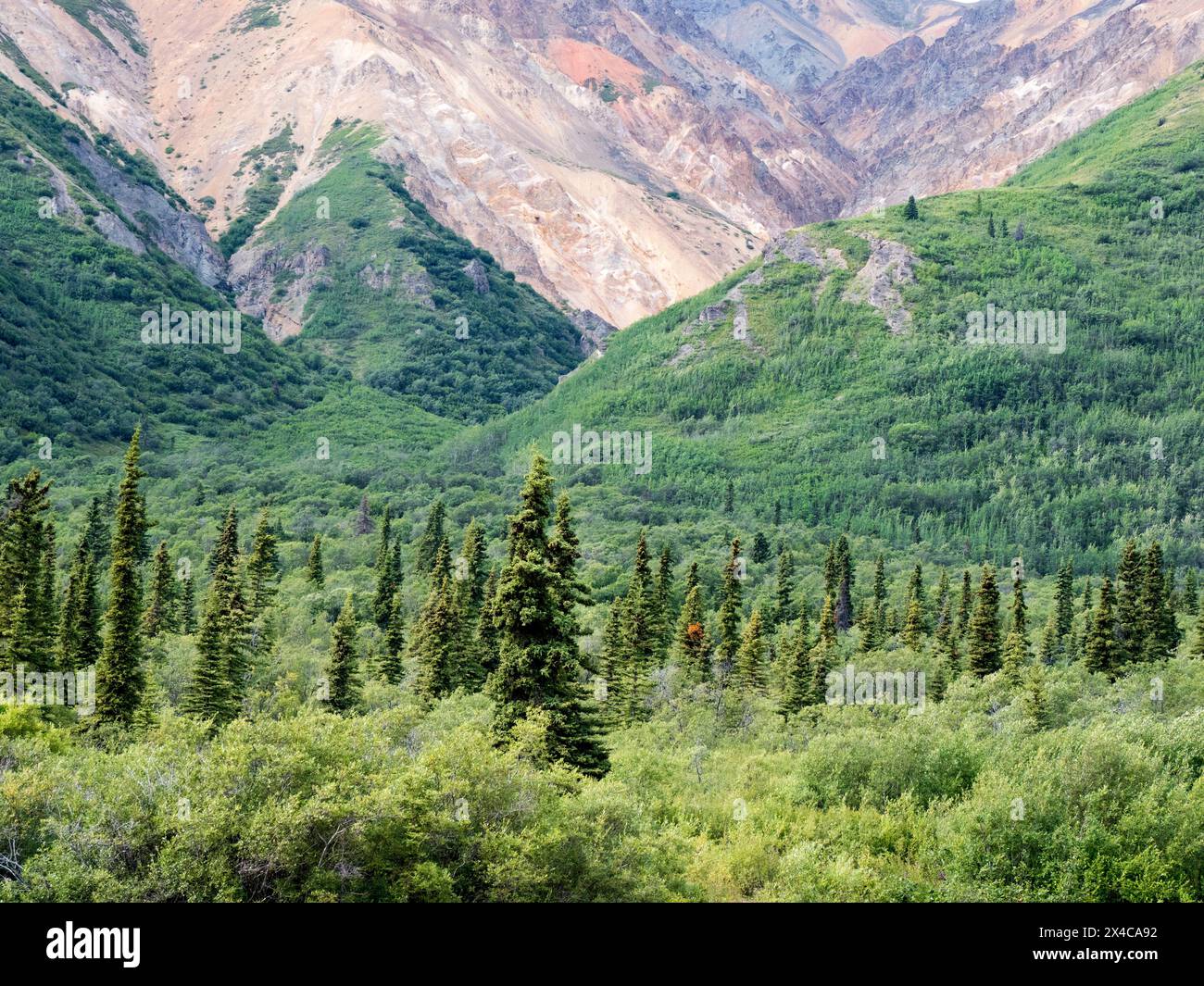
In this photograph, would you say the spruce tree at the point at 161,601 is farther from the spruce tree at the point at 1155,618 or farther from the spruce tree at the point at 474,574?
the spruce tree at the point at 1155,618

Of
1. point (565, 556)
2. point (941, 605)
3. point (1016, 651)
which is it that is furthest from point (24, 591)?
point (941, 605)

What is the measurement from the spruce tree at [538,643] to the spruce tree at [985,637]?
4522 centimetres

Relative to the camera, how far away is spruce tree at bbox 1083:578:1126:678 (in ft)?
250

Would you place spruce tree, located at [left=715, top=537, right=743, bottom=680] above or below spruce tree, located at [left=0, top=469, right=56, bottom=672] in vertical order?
below

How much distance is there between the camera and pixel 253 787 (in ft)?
98.6

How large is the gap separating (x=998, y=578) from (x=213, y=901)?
150 m

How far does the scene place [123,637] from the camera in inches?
2111

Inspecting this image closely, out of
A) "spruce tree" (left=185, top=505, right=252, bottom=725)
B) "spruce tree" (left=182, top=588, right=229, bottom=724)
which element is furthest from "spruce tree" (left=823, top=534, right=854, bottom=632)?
"spruce tree" (left=182, top=588, right=229, bottom=724)

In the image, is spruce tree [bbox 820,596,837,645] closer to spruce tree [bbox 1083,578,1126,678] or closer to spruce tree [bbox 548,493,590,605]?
spruce tree [bbox 1083,578,1126,678]

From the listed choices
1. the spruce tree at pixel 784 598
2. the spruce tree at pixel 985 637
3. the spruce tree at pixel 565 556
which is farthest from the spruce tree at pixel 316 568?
the spruce tree at pixel 565 556

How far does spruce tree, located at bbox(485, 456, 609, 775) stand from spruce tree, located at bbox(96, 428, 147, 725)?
1942 centimetres

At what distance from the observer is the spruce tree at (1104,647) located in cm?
7612

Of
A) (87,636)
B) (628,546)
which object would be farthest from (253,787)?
(628,546)
